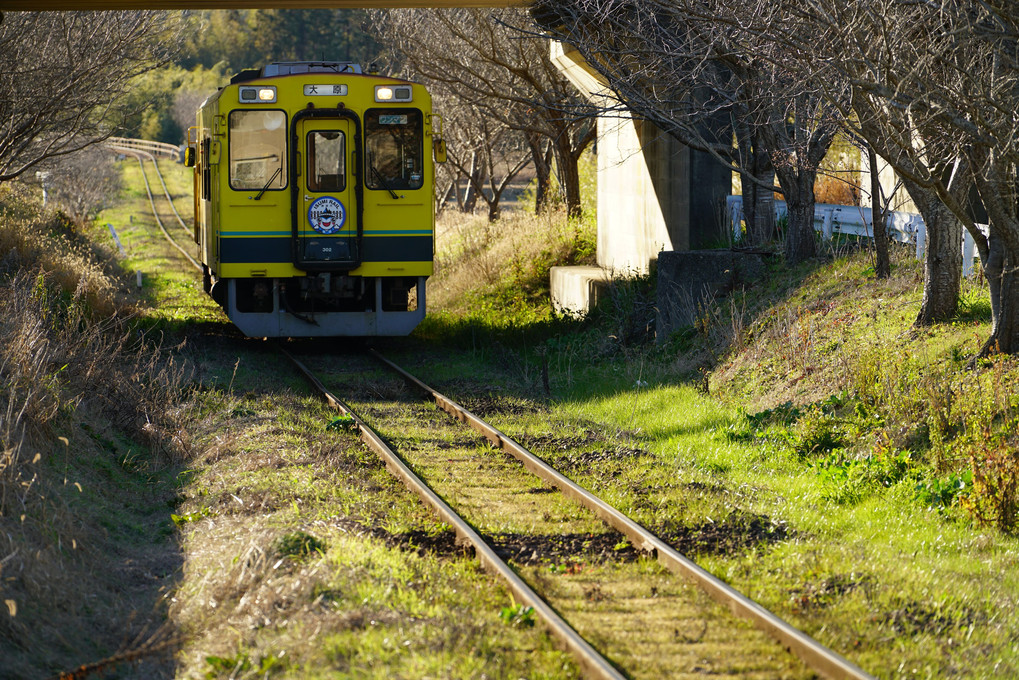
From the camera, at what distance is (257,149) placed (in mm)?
13383

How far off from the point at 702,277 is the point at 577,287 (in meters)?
4.43

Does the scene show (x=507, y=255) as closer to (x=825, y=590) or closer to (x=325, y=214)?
(x=325, y=214)

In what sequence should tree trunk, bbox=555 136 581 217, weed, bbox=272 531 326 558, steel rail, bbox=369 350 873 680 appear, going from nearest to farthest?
steel rail, bbox=369 350 873 680 → weed, bbox=272 531 326 558 → tree trunk, bbox=555 136 581 217

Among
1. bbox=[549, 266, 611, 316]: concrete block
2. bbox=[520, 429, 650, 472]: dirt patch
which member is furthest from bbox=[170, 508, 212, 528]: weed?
bbox=[549, 266, 611, 316]: concrete block

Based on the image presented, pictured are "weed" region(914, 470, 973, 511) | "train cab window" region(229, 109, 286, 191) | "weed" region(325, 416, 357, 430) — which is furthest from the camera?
"train cab window" region(229, 109, 286, 191)

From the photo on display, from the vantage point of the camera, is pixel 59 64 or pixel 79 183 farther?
pixel 79 183

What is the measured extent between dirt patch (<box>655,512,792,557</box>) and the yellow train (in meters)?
7.58

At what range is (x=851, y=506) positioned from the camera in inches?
298

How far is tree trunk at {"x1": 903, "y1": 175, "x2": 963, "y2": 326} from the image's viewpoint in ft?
32.5

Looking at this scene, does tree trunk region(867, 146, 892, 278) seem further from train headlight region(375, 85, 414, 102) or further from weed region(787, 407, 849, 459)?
train headlight region(375, 85, 414, 102)

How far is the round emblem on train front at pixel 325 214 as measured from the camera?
44.4 ft

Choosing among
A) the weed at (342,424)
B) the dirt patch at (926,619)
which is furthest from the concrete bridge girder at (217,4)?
the dirt patch at (926,619)

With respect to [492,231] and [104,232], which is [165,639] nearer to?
[492,231]

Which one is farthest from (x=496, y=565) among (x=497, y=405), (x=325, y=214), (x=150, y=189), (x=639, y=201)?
(x=150, y=189)
